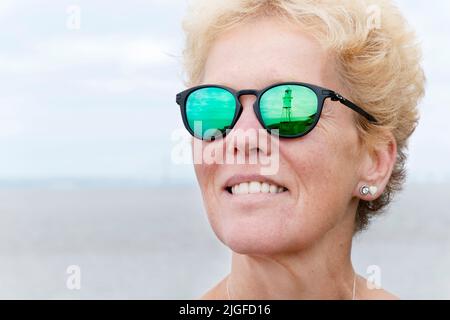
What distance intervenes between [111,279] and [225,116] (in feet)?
53.7

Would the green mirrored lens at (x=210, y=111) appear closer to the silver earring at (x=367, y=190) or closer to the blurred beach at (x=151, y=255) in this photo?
the silver earring at (x=367, y=190)

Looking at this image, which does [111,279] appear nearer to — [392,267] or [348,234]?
[392,267]

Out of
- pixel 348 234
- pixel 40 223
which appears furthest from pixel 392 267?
pixel 40 223

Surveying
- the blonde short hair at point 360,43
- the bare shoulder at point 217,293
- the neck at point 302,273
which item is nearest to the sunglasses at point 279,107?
the blonde short hair at point 360,43

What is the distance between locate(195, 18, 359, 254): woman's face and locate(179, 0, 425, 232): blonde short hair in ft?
0.27

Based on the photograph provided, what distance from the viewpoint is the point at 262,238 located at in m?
4.00

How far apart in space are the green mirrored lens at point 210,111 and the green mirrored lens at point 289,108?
20 centimetres

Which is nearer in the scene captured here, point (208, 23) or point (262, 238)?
point (262, 238)

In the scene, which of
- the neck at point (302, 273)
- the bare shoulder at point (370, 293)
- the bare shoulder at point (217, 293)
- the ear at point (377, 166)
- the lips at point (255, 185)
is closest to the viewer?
the lips at point (255, 185)

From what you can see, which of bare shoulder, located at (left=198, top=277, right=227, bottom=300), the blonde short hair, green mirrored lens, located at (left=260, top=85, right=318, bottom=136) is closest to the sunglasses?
green mirrored lens, located at (left=260, top=85, right=318, bottom=136)

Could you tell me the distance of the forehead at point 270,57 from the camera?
4086mm

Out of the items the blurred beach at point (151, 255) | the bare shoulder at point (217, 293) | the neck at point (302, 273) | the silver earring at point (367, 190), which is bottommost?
the blurred beach at point (151, 255)

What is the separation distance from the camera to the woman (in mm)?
4039

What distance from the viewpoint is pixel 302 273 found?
14.4 ft
